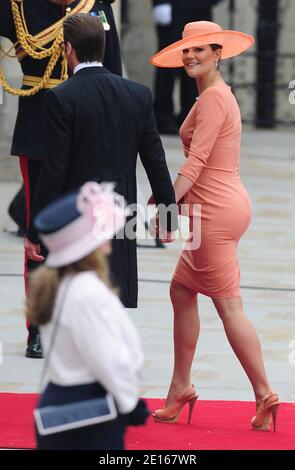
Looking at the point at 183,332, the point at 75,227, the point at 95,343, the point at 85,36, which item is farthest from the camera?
the point at 183,332

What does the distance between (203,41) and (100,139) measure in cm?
61

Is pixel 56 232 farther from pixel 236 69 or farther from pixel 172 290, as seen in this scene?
pixel 236 69

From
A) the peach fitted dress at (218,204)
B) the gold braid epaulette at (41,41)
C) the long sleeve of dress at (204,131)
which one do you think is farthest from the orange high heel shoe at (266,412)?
the gold braid epaulette at (41,41)

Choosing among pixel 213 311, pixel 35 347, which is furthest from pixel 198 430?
pixel 213 311

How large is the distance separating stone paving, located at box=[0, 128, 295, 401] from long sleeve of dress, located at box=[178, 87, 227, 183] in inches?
43.8

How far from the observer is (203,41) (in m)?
5.52

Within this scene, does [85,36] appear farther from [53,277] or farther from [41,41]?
[53,277]

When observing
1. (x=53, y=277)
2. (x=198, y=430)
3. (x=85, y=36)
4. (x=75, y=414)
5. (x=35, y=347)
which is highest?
(x=85, y=36)

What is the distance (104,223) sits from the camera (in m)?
3.64

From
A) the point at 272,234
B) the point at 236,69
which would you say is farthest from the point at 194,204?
the point at 236,69

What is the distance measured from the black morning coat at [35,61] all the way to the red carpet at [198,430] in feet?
3.65

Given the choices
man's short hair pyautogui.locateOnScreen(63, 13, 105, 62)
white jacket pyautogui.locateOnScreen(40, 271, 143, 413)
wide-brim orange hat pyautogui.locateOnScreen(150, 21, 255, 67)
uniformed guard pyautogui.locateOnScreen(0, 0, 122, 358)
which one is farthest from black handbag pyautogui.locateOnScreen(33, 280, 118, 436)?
uniformed guard pyautogui.locateOnScreen(0, 0, 122, 358)

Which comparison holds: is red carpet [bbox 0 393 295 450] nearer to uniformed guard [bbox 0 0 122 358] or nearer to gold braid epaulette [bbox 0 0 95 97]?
uniformed guard [bbox 0 0 122 358]

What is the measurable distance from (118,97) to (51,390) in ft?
5.89
